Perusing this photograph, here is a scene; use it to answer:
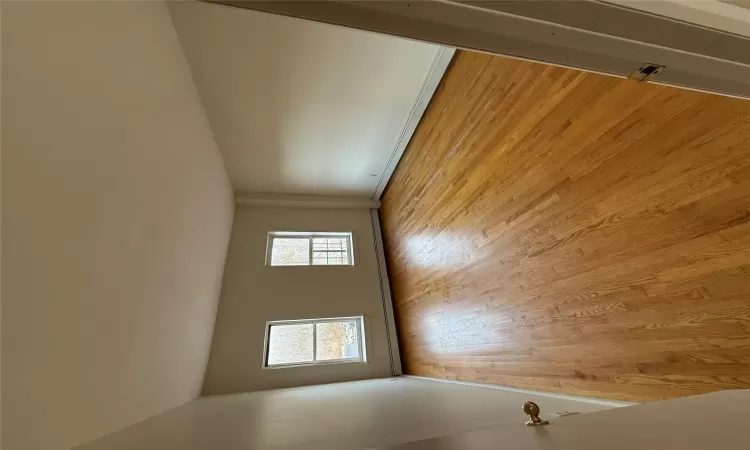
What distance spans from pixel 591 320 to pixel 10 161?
2784 mm

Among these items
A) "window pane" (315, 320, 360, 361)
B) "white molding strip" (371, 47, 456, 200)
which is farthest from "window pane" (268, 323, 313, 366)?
"white molding strip" (371, 47, 456, 200)

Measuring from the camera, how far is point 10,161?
116 centimetres

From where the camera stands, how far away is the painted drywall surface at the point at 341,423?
1360 millimetres

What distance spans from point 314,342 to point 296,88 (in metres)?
3.81

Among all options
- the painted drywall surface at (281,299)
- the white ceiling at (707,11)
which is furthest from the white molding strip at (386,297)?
the white ceiling at (707,11)

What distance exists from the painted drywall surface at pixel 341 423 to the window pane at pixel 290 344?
2462mm

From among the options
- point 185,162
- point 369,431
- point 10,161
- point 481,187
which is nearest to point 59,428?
point 10,161

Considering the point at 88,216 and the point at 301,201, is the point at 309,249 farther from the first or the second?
the point at 88,216

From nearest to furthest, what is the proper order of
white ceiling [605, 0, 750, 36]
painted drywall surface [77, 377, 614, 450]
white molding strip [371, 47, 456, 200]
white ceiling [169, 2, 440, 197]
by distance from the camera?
white ceiling [605, 0, 750, 36] < painted drywall surface [77, 377, 614, 450] < white ceiling [169, 2, 440, 197] < white molding strip [371, 47, 456, 200]

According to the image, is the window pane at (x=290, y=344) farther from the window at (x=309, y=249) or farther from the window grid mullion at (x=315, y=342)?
the window at (x=309, y=249)

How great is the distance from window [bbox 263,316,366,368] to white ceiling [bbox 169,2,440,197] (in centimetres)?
258

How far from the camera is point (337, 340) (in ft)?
16.7

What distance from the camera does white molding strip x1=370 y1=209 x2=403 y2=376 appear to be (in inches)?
193

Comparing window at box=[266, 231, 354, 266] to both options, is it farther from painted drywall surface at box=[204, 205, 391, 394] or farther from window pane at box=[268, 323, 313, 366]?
window pane at box=[268, 323, 313, 366]
